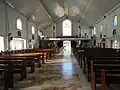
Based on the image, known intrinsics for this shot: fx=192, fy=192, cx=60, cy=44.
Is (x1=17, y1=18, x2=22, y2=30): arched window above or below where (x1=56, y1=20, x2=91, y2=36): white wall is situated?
below

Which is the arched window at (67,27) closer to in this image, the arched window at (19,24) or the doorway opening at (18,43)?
the doorway opening at (18,43)

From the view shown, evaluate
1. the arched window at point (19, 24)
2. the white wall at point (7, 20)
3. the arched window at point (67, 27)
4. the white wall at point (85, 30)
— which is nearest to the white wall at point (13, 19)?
the white wall at point (7, 20)

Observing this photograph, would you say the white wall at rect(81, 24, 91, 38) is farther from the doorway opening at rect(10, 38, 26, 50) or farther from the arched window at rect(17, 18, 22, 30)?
the arched window at rect(17, 18, 22, 30)

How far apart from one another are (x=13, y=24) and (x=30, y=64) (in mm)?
8171

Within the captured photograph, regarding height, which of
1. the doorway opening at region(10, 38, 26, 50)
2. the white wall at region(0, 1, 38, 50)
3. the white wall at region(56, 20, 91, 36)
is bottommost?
the doorway opening at region(10, 38, 26, 50)

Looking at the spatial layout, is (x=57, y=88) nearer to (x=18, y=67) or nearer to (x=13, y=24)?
(x=18, y=67)

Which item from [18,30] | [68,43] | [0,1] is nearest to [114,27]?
[18,30]

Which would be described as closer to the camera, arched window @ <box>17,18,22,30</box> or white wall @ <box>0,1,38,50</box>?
white wall @ <box>0,1,38,50</box>

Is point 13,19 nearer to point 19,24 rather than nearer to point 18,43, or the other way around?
point 19,24

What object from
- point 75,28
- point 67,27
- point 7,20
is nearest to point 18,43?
point 7,20

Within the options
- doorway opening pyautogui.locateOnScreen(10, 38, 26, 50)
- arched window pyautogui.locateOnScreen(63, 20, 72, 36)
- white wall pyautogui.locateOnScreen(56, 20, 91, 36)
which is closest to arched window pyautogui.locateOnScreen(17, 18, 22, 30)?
doorway opening pyautogui.locateOnScreen(10, 38, 26, 50)

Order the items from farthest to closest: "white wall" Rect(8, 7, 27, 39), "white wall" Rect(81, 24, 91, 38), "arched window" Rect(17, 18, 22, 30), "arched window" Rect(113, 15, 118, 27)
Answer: "white wall" Rect(81, 24, 91, 38) → "arched window" Rect(17, 18, 22, 30) → "arched window" Rect(113, 15, 118, 27) → "white wall" Rect(8, 7, 27, 39)

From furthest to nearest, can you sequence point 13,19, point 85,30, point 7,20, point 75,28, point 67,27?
point 67,27, point 75,28, point 85,30, point 13,19, point 7,20

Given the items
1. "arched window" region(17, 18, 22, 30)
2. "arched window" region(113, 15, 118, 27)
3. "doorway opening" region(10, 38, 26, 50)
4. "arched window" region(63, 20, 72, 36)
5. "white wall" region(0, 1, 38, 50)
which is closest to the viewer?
"white wall" region(0, 1, 38, 50)
